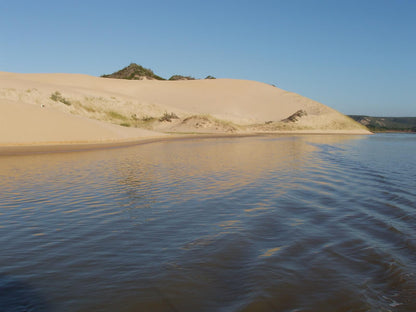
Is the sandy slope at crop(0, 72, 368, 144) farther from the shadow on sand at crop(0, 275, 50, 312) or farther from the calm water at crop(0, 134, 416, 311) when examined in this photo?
the shadow on sand at crop(0, 275, 50, 312)

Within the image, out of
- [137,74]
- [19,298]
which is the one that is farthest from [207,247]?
[137,74]

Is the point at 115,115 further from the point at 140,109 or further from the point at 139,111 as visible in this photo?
the point at 140,109

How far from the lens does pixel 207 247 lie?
461 centimetres

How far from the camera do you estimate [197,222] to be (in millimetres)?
5789

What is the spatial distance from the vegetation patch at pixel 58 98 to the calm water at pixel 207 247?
4395cm

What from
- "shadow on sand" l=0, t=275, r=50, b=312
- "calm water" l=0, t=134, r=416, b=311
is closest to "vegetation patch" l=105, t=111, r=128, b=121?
"calm water" l=0, t=134, r=416, b=311

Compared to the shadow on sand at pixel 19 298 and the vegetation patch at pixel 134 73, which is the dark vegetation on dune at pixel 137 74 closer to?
the vegetation patch at pixel 134 73

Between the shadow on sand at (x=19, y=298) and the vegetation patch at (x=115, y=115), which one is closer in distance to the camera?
the shadow on sand at (x=19, y=298)

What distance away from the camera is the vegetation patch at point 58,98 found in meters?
49.1

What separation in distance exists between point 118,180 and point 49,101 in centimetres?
4267

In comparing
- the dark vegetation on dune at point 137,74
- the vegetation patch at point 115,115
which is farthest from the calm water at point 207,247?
the dark vegetation on dune at point 137,74

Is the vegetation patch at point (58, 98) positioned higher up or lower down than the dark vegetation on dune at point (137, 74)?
lower down

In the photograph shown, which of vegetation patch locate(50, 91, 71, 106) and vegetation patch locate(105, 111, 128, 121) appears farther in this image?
vegetation patch locate(105, 111, 128, 121)

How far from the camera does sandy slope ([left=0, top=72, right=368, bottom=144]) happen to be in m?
23.9
